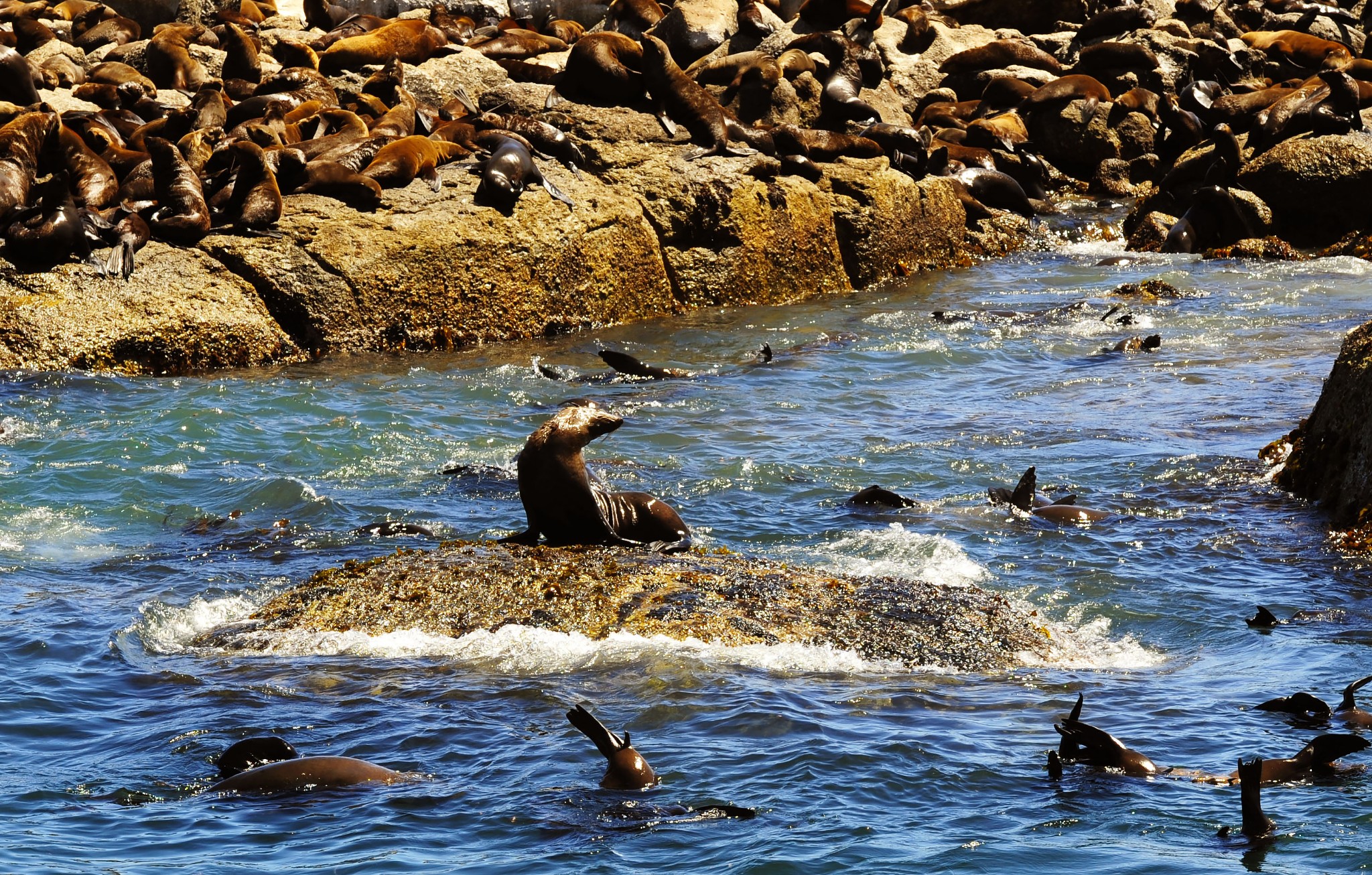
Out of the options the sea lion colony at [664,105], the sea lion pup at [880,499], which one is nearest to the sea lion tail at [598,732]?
the sea lion pup at [880,499]

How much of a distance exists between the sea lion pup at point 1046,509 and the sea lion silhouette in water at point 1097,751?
3.82 m

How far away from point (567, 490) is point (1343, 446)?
4.77m

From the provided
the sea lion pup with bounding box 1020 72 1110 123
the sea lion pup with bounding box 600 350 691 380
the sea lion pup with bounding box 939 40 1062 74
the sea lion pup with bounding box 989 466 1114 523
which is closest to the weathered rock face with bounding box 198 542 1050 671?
the sea lion pup with bounding box 989 466 1114 523

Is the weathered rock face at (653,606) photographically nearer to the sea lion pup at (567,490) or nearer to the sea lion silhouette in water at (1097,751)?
the sea lion pup at (567,490)

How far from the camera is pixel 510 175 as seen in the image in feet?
48.5

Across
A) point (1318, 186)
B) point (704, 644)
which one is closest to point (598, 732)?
point (704, 644)

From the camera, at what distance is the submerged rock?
812 centimetres

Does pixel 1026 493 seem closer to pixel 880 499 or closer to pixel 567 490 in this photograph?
pixel 880 499

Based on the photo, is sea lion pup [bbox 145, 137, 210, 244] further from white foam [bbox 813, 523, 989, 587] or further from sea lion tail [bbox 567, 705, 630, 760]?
sea lion tail [bbox 567, 705, 630, 760]

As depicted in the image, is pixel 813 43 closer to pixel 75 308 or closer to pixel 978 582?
pixel 75 308

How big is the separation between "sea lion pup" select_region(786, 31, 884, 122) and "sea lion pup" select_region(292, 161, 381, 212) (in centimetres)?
906

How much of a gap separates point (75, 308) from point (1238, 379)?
10.1m

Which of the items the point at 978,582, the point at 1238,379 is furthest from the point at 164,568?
the point at 1238,379

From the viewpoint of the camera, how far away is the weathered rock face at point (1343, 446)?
812cm
